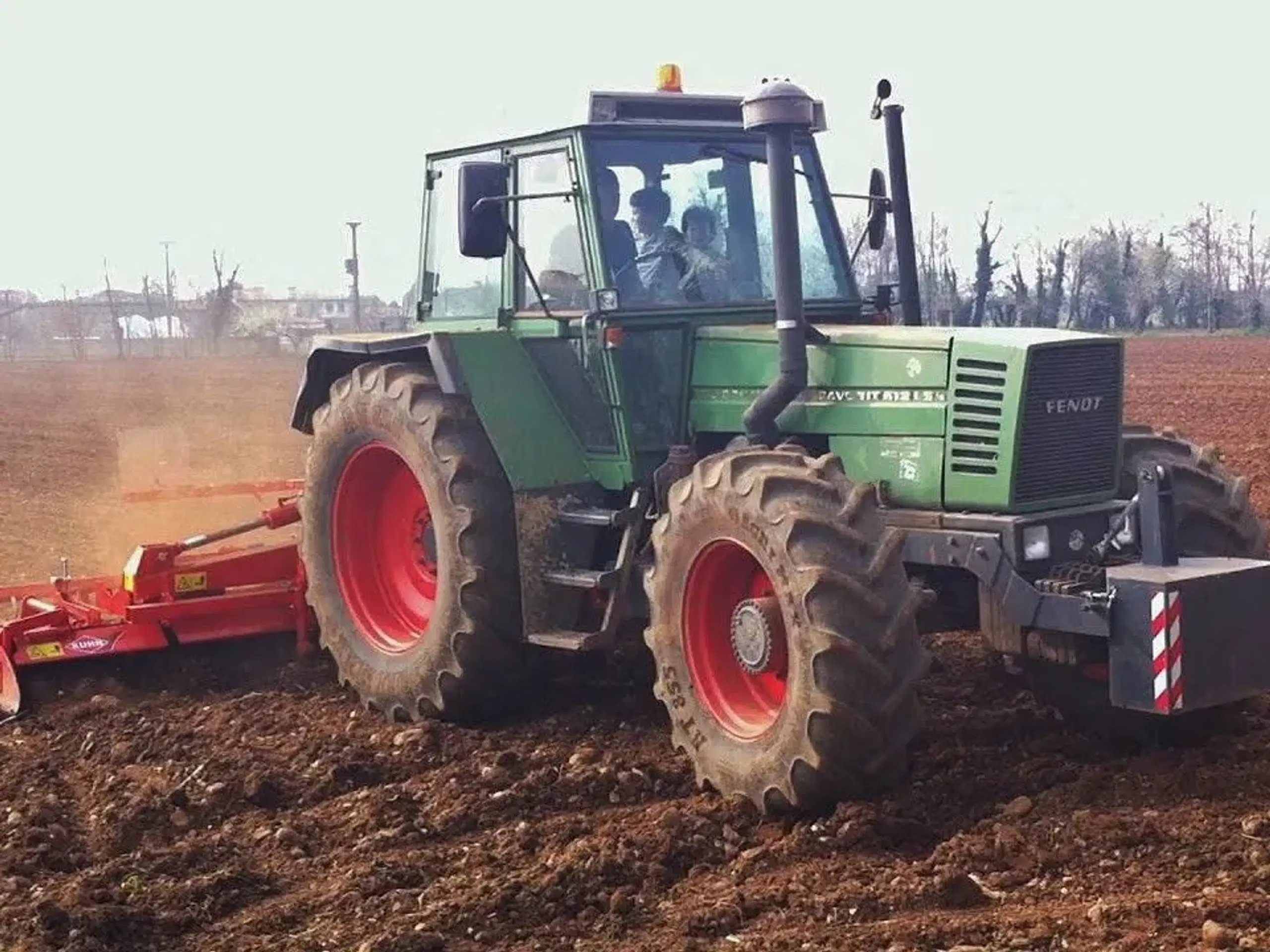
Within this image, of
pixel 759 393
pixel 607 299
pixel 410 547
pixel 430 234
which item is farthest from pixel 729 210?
pixel 410 547

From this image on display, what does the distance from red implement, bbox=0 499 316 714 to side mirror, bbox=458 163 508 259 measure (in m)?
2.47

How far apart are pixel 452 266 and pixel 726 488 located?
8.65 feet

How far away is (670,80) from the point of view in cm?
747

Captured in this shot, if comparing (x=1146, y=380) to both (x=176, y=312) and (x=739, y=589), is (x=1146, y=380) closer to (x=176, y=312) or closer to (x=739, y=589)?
(x=739, y=589)

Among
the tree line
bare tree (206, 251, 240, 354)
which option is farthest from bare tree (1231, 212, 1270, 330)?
bare tree (206, 251, 240, 354)

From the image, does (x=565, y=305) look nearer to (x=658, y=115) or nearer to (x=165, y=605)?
(x=658, y=115)

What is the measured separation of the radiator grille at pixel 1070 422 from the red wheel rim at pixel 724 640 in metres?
1.05

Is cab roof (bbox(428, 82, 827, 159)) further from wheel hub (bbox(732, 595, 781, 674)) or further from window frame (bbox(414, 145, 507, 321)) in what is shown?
wheel hub (bbox(732, 595, 781, 674))

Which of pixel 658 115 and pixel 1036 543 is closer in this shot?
pixel 1036 543

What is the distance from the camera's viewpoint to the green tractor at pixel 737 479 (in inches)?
218

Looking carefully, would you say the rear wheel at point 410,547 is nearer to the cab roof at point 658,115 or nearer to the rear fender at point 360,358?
the rear fender at point 360,358

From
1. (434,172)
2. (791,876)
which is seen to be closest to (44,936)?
(791,876)

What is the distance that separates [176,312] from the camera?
77.8 meters

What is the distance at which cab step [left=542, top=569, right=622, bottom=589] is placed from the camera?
22.4 feet
